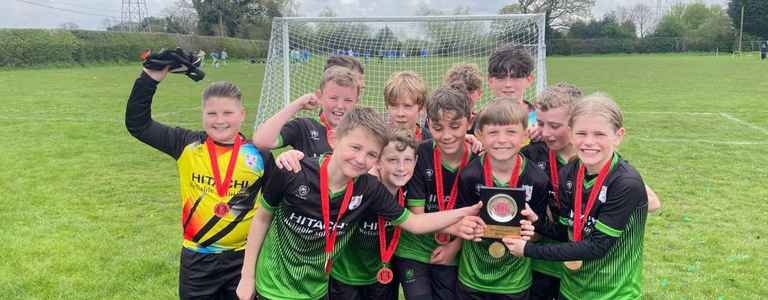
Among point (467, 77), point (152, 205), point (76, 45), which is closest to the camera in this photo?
point (467, 77)

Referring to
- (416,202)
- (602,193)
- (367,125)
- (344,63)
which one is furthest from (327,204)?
(344,63)

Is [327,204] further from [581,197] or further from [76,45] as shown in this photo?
[76,45]

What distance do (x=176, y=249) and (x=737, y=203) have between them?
21.8ft

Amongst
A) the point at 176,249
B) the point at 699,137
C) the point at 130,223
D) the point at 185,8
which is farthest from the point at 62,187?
the point at 185,8

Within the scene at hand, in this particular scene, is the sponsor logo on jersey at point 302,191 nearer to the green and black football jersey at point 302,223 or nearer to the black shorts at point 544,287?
the green and black football jersey at point 302,223

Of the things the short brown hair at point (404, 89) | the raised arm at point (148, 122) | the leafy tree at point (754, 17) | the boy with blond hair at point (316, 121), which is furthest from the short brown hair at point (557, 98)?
the leafy tree at point (754, 17)

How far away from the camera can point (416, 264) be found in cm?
305

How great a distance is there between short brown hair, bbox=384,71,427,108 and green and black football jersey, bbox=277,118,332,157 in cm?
49

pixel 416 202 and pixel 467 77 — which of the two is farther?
pixel 467 77

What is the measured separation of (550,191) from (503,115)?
1.61 feet

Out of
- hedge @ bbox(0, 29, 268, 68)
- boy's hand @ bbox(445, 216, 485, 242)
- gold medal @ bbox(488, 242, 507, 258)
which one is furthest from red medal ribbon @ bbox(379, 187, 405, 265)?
hedge @ bbox(0, 29, 268, 68)

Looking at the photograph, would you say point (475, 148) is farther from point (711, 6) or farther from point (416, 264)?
point (711, 6)

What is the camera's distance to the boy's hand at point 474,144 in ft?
9.53

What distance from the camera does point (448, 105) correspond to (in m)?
2.85
